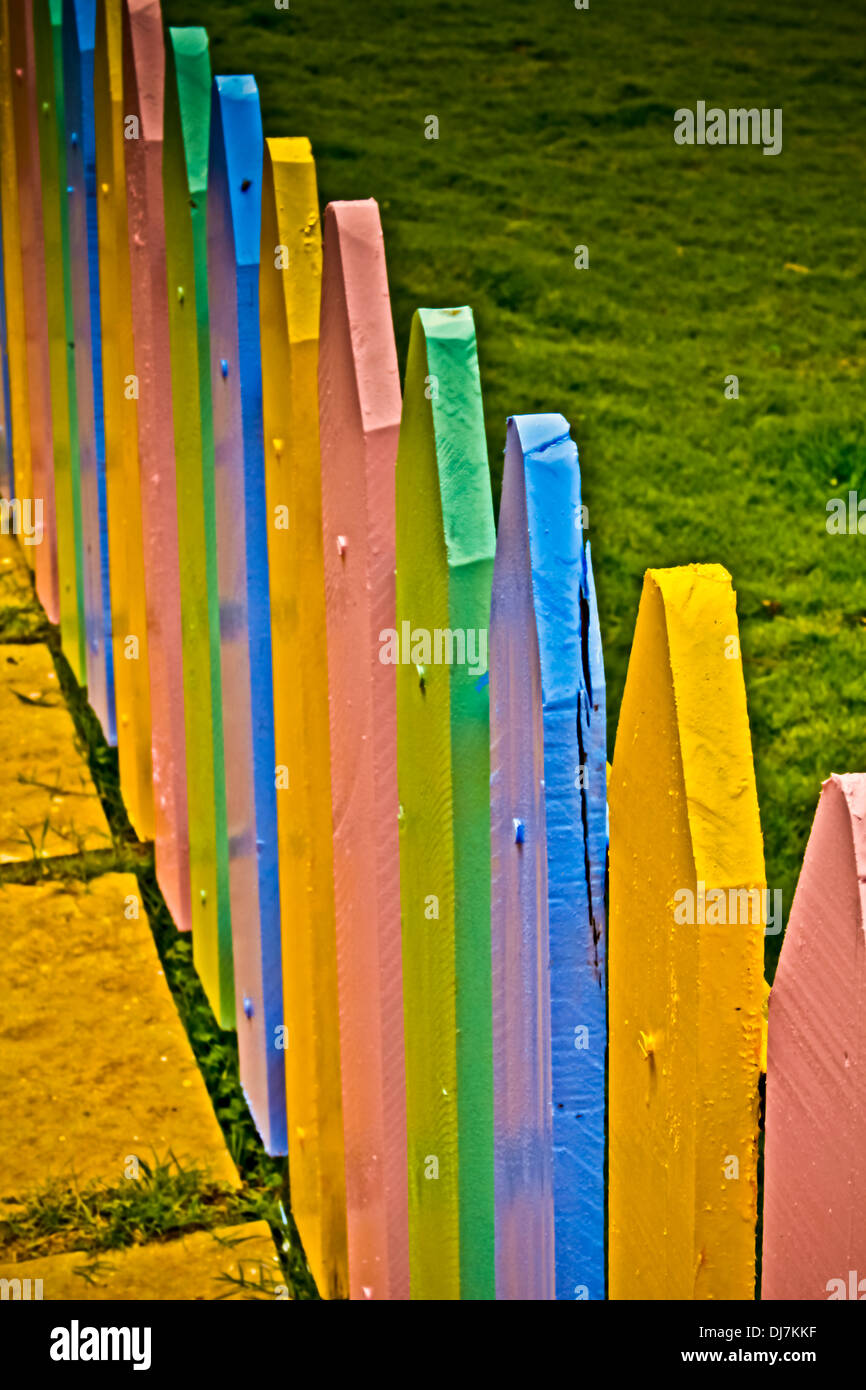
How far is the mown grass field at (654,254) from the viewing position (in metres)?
4.55

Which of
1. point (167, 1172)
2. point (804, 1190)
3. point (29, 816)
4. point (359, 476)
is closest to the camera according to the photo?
point (804, 1190)

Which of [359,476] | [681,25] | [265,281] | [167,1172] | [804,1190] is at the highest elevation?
[681,25]

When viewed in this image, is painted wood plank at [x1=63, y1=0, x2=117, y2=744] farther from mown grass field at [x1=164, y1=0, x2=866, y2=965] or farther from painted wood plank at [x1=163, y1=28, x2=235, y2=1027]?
mown grass field at [x1=164, y1=0, x2=866, y2=965]

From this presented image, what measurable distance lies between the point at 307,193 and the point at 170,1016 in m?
1.34

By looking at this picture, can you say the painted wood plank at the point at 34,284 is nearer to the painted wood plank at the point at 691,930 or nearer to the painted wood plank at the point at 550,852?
the painted wood plank at the point at 550,852

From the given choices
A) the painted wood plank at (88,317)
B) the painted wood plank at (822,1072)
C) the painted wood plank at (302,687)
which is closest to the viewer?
the painted wood plank at (822,1072)

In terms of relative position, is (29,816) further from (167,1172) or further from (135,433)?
(167,1172)

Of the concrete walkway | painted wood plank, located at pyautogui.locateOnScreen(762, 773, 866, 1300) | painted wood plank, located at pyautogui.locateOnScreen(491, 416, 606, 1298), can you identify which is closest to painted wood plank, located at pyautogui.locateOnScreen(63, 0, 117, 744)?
the concrete walkway

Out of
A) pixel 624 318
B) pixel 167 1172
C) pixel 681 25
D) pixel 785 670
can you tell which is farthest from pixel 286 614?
pixel 681 25

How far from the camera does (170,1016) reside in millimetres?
2949

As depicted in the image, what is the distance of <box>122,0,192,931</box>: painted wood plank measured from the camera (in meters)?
2.93

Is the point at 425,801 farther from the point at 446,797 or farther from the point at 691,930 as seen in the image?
the point at 691,930

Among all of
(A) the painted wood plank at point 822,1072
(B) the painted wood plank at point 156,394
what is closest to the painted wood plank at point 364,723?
(A) the painted wood plank at point 822,1072

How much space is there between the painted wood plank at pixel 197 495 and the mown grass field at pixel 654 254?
1071 mm
